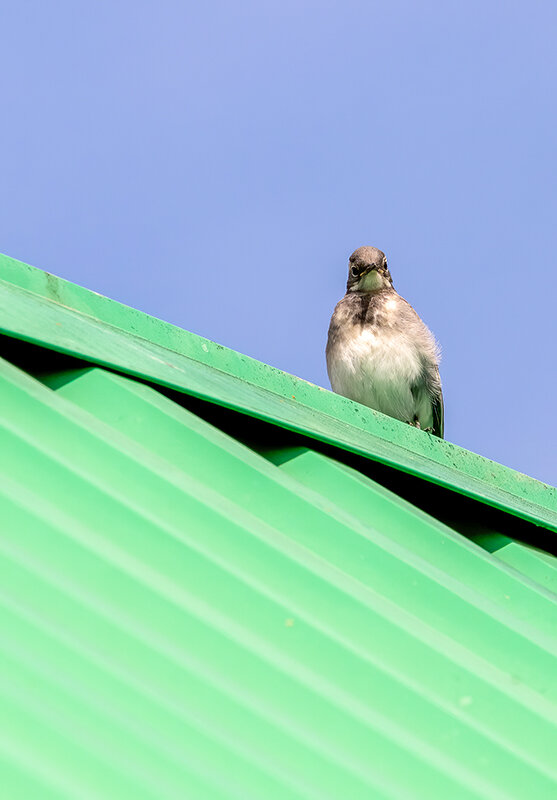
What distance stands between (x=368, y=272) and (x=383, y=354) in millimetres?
863

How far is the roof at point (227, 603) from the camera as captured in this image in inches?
64.2

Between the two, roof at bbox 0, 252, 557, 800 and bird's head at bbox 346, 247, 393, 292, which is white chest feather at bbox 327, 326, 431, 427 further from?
roof at bbox 0, 252, 557, 800

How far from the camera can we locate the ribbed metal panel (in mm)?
1607

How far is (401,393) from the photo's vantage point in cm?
737

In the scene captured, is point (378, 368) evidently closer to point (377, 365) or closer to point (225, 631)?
point (377, 365)

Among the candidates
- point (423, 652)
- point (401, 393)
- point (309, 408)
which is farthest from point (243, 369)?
point (401, 393)

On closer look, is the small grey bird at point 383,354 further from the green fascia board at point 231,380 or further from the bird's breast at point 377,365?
the green fascia board at point 231,380

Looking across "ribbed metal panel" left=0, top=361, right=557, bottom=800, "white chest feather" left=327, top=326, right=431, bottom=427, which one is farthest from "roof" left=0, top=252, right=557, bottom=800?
"white chest feather" left=327, top=326, right=431, bottom=427

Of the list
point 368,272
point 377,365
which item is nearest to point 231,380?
point 377,365

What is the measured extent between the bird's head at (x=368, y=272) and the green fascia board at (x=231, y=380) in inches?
149

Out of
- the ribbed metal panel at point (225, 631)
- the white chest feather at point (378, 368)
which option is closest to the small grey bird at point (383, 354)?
the white chest feather at point (378, 368)

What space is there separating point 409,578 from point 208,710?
2.88 feet

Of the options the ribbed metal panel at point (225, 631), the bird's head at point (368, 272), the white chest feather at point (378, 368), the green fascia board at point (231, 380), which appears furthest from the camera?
the bird's head at point (368, 272)

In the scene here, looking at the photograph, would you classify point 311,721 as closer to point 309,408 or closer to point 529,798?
point 529,798
